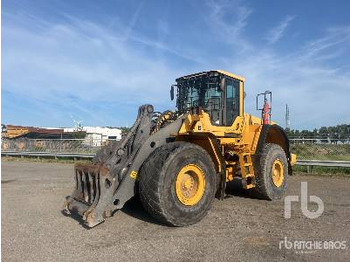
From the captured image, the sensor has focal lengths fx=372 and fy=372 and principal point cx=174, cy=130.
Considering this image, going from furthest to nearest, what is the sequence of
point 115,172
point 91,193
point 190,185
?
point 190,185 < point 115,172 < point 91,193

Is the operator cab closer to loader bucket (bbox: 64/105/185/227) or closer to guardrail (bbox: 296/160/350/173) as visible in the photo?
loader bucket (bbox: 64/105/185/227)

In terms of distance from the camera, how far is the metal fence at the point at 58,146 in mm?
24469

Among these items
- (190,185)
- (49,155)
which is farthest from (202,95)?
(49,155)

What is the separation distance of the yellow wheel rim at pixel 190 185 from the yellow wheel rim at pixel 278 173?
3153 millimetres

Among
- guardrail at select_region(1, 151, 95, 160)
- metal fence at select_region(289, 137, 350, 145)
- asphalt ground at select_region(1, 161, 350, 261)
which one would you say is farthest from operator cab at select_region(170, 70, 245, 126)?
guardrail at select_region(1, 151, 95, 160)

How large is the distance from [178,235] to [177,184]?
904mm

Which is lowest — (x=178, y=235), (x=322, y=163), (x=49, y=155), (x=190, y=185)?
(x=178, y=235)

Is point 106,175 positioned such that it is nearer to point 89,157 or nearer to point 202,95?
point 202,95

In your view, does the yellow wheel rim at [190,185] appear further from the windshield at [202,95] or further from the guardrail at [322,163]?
the guardrail at [322,163]

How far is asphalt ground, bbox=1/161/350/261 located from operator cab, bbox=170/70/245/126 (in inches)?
81.1

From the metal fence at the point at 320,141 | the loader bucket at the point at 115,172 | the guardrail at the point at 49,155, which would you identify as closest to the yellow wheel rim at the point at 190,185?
the loader bucket at the point at 115,172

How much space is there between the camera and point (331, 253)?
16.7 ft

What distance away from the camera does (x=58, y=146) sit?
25.3 m

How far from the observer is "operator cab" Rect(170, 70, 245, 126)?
27.7 feet
